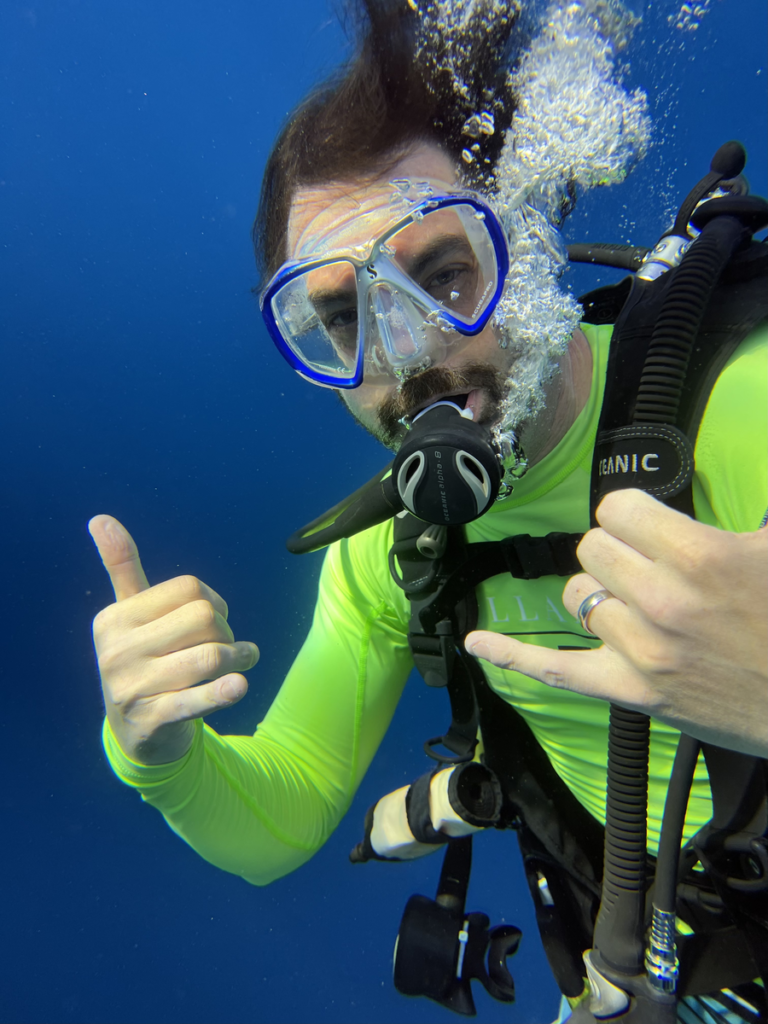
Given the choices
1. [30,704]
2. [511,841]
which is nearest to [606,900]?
[30,704]

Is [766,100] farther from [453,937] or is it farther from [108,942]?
[108,942]

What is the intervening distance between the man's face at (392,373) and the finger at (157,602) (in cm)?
66

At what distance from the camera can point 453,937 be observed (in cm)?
196

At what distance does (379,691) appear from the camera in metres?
2.03

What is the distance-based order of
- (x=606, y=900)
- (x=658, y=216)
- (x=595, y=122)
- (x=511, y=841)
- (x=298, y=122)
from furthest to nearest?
1. (x=511, y=841)
2. (x=658, y=216)
3. (x=595, y=122)
4. (x=298, y=122)
5. (x=606, y=900)

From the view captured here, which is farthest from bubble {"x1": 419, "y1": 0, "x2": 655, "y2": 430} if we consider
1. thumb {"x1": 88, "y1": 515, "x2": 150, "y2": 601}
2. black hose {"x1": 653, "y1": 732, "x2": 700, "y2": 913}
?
thumb {"x1": 88, "y1": 515, "x2": 150, "y2": 601}

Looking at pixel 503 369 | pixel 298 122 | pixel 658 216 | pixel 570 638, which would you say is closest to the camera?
pixel 503 369

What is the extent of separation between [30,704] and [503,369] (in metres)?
6.10

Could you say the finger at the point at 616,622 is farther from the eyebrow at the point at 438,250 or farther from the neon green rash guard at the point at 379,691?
the eyebrow at the point at 438,250

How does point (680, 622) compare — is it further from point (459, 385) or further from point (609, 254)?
point (609, 254)

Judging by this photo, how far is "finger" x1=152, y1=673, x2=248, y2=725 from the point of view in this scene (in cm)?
109

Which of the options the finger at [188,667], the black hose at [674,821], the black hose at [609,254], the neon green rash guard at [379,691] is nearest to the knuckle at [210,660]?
the finger at [188,667]

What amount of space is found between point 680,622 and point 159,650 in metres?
0.96

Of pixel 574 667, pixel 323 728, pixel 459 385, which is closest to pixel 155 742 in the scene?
pixel 323 728
